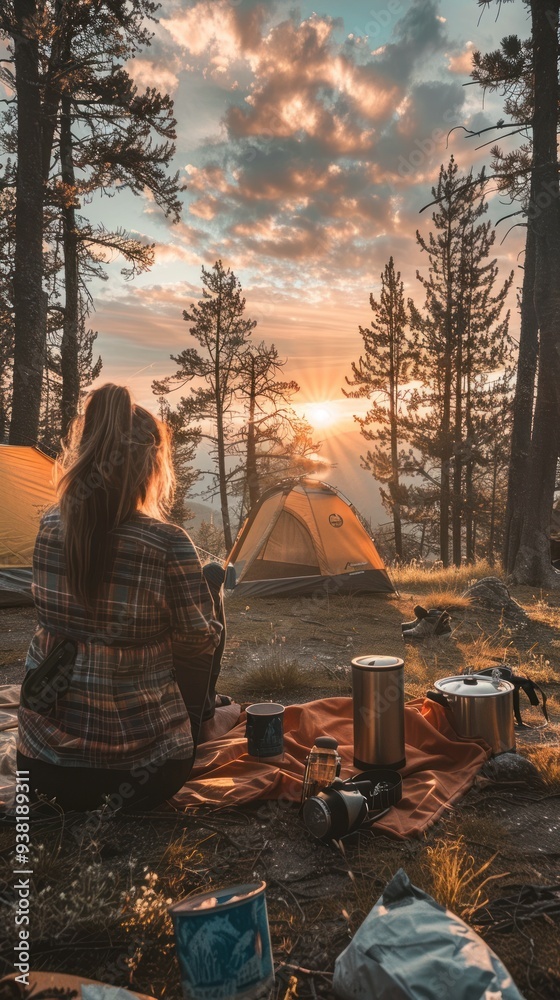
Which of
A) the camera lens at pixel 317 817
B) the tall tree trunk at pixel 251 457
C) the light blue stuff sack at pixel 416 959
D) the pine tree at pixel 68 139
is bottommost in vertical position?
the camera lens at pixel 317 817

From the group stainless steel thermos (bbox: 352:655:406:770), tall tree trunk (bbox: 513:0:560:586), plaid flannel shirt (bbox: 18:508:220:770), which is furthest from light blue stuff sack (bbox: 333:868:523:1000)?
tall tree trunk (bbox: 513:0:560:586)

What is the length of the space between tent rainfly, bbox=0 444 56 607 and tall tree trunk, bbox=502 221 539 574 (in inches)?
296

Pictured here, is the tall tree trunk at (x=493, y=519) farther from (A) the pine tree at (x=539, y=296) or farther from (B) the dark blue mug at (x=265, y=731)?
(B) the dark blue mug at (x=265, y=731)

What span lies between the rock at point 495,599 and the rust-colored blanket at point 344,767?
13.7 ft

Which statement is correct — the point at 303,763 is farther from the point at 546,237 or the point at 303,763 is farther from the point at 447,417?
the point at 447,417

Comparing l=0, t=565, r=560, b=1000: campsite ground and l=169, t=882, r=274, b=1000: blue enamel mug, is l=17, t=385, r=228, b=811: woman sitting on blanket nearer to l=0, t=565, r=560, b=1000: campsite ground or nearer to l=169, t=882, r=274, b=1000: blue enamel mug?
l=0, t=565, r=560, b=1000: campsite ground

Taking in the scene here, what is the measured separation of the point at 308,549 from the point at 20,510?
13.6 feet

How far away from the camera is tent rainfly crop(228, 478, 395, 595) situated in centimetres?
944

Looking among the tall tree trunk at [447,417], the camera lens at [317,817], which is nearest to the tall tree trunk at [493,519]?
the tall tree trunk at [447,417]

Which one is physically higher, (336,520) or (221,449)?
(221,449)

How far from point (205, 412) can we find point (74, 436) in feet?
71.1

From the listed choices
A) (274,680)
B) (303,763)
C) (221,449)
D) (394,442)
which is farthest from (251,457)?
(303,763)

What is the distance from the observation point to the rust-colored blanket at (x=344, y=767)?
2.90m

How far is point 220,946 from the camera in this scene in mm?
1563
